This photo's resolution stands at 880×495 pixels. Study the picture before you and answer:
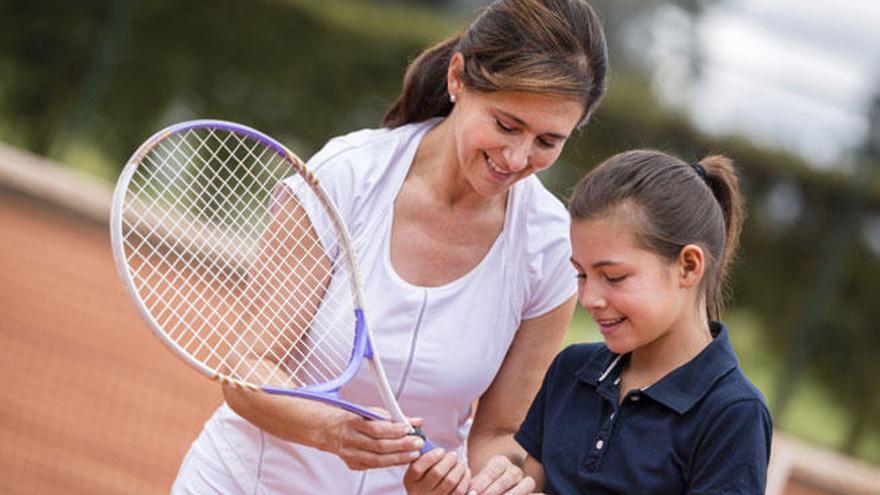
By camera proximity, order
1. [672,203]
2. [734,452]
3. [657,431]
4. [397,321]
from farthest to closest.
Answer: [397,321], [672,203], [657,431], [734,452]

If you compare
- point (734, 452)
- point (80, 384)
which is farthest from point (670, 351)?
point (80, 384)

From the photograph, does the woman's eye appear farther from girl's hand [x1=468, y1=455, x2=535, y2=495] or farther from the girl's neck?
girl's hand [x1=468, y1=455, x2=535, y2=495]

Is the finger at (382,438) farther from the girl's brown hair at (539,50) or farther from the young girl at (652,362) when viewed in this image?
the girl's brown hair at (539,50)

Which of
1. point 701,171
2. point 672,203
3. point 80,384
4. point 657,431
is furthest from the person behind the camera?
point 80,384

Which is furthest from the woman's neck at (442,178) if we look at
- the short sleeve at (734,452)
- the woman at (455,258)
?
the short sleeve at (734,452)

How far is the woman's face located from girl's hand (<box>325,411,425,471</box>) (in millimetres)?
446

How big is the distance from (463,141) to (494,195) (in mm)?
132

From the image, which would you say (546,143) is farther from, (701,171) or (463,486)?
(463,486)

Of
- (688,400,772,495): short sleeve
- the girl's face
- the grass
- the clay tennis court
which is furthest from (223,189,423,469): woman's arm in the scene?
the grass

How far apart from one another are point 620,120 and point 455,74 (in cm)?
746

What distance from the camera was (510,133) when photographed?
227 cm

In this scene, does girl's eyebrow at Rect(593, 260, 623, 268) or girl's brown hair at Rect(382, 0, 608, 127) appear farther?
girl's brown hair at Rect(382, 0, 608, 127)

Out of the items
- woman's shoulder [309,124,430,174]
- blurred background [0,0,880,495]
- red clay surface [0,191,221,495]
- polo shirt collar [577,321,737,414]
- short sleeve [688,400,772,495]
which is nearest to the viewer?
short sleeve [688,400,772,495]

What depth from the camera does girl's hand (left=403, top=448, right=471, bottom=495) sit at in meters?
2.18
